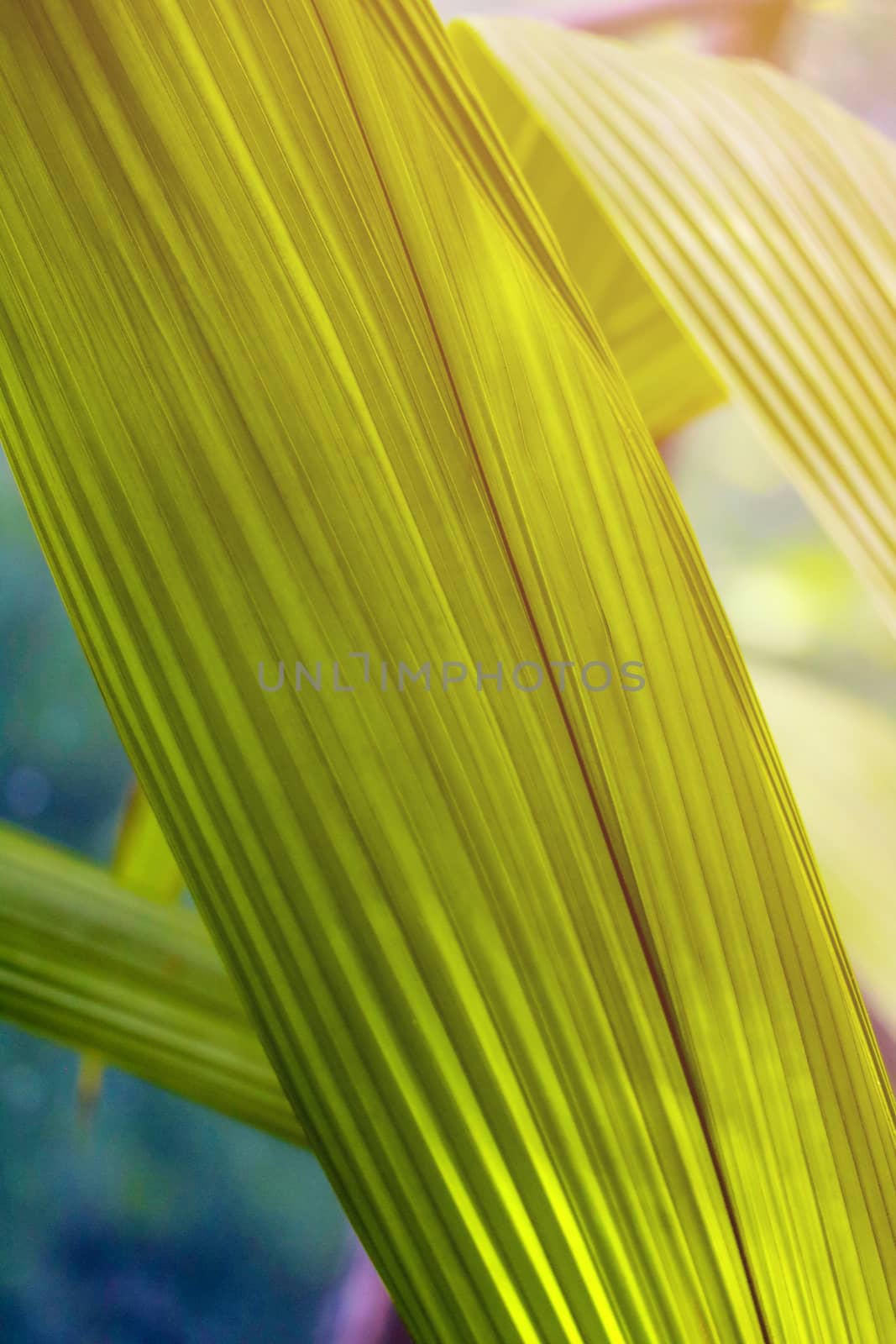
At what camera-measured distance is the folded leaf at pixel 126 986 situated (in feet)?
0.99

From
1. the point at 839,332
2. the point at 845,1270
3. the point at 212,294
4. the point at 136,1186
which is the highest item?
the point at 212,294

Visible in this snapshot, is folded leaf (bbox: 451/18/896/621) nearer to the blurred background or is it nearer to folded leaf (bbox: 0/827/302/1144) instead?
the blurred background

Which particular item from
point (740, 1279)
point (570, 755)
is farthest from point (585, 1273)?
point (570, 755)

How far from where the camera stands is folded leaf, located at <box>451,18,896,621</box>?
0.32 m

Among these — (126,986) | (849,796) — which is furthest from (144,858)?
(849,796)

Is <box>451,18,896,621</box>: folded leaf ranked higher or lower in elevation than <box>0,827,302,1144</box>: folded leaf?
higher

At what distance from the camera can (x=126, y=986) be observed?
31cm

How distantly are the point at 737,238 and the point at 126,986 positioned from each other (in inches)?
16.0

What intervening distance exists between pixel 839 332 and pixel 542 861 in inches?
10.4

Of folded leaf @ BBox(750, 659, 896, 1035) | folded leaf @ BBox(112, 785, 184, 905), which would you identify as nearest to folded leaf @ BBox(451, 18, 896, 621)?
folded leaf @ BBox(750, 659, 896, 1035)

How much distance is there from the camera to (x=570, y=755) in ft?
0.85

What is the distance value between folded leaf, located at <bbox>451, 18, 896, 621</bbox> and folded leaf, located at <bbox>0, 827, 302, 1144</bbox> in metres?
0.32

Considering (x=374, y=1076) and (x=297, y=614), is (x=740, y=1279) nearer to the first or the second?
(x=374, y=1076)

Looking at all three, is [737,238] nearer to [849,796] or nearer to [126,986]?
[849,796]
